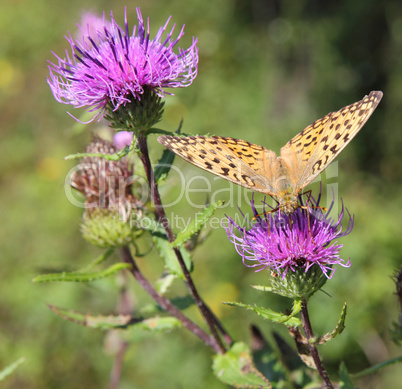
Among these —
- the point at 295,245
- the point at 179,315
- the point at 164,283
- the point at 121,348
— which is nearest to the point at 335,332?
the point at 295,245

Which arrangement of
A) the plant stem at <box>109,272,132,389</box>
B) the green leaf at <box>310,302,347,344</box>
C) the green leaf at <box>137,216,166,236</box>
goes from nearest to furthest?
the green leaf at <box>310,302,347,344</box>
the green leaf at <box>137,216,166,236</box>
the plant stem at <box>109,272,132,389</box>

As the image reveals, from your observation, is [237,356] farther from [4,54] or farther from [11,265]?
[4,54]

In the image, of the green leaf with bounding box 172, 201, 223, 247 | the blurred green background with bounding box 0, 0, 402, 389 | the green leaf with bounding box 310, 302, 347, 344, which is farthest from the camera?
the blurred green background with bounding box 0, 0, 402, 389

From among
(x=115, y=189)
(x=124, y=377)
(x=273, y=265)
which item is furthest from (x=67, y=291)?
(x=273, y=265)

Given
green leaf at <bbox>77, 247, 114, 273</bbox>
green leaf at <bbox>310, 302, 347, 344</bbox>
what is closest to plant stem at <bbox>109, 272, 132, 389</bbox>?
green leaf at <bbox>77, 247, 114, 273</bbox>

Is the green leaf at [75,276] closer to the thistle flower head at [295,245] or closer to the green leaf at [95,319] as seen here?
the green leaf at [95,319]

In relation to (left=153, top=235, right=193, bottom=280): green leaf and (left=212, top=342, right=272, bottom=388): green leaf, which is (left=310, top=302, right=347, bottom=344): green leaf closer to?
(left=212, top=342, right=272, bottom=388): green leaf

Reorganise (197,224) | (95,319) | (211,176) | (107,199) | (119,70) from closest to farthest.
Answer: (197,224), (119,70), (95,319), (107,199), (211,176)

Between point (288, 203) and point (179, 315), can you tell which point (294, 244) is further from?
point (179, 315)
